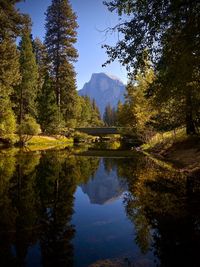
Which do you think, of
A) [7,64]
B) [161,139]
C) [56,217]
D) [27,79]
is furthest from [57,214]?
[27,79]

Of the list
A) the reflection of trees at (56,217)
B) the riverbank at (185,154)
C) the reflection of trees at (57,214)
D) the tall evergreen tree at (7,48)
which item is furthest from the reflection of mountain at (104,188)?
the tall evergreen tree at (7,48)

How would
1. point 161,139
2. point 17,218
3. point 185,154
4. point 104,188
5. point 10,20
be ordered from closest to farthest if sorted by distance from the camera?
point 17,218 < point 104,188 < point 185,154 < point 10,20 < point 161,139

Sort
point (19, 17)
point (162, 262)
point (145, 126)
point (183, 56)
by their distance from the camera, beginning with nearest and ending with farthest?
point (162, 262) < point (183, 56) < point (19, 17) < point (145, 126)

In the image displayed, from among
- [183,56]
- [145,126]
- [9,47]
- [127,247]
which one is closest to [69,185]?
[127,247]

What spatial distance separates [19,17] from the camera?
32.2 metres

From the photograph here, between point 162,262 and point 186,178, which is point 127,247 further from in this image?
point 186,178

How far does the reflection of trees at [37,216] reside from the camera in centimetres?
595

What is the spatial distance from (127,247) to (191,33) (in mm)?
6083

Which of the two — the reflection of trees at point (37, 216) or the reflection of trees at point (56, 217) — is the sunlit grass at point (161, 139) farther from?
the reflection of trees at point (56, 217)

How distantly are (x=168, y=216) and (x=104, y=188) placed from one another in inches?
221

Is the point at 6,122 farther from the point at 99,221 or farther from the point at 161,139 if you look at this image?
the point at 99,221

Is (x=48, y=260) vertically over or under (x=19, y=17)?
under

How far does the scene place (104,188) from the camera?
13.7m

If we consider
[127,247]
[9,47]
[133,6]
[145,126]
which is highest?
[9,47]
